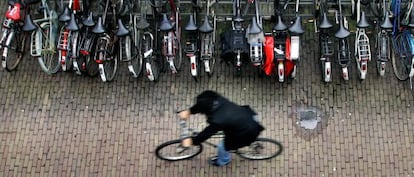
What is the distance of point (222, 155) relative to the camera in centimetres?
955

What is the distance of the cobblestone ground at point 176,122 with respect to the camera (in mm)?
9875

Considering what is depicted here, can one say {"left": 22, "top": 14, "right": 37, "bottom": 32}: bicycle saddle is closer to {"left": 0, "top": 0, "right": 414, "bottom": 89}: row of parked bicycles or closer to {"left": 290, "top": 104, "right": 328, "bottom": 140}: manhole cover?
{"left": 0, "top": 0, "right": 414, "bottom": 89}: row of parked bicycles

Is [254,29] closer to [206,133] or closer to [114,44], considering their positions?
[206,133]

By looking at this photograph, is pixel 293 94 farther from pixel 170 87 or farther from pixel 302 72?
pixel 170 87

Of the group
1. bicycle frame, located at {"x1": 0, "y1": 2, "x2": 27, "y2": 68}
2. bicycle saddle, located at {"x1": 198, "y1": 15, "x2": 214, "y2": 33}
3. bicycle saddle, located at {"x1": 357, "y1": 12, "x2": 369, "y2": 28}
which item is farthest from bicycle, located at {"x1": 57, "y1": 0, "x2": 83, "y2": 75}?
bicycle saddle, located at {"x1": 357, "y1": 12, "x2": 369, "y2": 28}

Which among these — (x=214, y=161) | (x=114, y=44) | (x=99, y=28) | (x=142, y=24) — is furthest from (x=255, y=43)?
(x=99, y=28)

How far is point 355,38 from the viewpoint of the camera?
434 inches

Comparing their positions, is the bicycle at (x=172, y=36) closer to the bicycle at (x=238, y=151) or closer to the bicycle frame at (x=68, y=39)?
the bicycle at (x=238, y=151)

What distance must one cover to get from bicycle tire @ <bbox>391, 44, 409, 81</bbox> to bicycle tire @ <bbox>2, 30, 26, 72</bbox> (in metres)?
6.58

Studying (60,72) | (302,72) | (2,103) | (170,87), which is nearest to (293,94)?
(302,72)

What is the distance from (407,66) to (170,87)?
4.06 meters

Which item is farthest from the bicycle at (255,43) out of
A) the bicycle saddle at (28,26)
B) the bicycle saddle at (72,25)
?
the bicycle saddle at (28,26)

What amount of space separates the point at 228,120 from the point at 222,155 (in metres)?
1.25

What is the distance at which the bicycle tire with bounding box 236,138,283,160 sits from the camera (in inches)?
383
